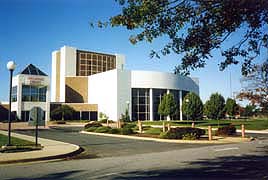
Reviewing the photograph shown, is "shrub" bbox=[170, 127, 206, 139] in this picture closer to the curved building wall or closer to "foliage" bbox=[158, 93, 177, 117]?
"foliage" bbox=[158, 93, 177, 117]

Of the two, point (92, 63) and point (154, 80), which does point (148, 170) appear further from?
point (92, 63)

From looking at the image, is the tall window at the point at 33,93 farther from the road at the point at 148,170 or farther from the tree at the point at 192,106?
the road at the point at 148,170

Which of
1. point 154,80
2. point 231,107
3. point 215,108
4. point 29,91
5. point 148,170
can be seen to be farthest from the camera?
point 231,107

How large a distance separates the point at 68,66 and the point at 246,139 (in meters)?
63.5

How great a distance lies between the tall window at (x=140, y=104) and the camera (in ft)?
235

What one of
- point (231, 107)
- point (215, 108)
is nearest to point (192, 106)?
point (215, 108)

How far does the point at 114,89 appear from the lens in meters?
69.6

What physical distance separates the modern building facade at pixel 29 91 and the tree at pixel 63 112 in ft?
5.07

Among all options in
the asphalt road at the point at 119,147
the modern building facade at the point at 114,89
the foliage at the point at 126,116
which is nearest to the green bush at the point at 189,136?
the asphalt road at the point at 119,147

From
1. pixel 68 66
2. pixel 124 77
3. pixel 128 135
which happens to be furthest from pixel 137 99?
pixel 128 135

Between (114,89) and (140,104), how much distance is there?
6.93m

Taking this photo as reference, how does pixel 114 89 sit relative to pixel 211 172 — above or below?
above

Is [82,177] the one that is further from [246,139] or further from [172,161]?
[246,139]

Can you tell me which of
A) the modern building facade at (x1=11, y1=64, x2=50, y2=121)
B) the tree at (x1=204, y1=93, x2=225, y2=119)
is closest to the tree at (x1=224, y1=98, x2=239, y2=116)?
the tree at (x1=204, y1=93, x2=225, y2=119)
